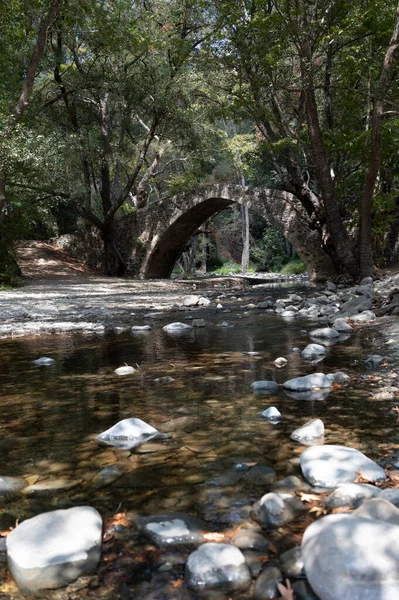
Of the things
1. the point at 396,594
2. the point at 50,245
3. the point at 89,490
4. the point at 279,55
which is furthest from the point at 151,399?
the point at 50,245

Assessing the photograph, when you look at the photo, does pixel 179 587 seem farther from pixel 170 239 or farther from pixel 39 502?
pixel 170 239

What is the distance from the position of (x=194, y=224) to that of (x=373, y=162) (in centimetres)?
1126

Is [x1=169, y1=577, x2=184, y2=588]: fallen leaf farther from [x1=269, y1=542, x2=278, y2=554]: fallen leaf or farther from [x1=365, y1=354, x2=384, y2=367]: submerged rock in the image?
[x1=365, y1=354, x2=384, y2=367]: submerged rock

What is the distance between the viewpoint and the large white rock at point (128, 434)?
2289 mm

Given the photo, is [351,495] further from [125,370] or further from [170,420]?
[125,370]

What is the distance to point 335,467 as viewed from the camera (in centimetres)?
183

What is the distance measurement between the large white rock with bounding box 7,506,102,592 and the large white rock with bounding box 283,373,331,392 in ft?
6.04

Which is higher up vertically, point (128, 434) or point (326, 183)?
point (326, 183)

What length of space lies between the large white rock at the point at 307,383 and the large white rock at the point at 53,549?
1840mm

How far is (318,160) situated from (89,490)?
32.9 ft

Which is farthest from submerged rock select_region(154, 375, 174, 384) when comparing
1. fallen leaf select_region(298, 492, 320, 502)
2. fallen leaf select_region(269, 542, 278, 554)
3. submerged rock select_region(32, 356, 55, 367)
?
fallen leaf select_region(269, 542, 278, 554)

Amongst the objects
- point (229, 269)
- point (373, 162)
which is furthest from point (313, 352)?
point (229, 269)

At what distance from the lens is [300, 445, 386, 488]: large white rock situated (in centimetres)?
178

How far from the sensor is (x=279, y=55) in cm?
959
